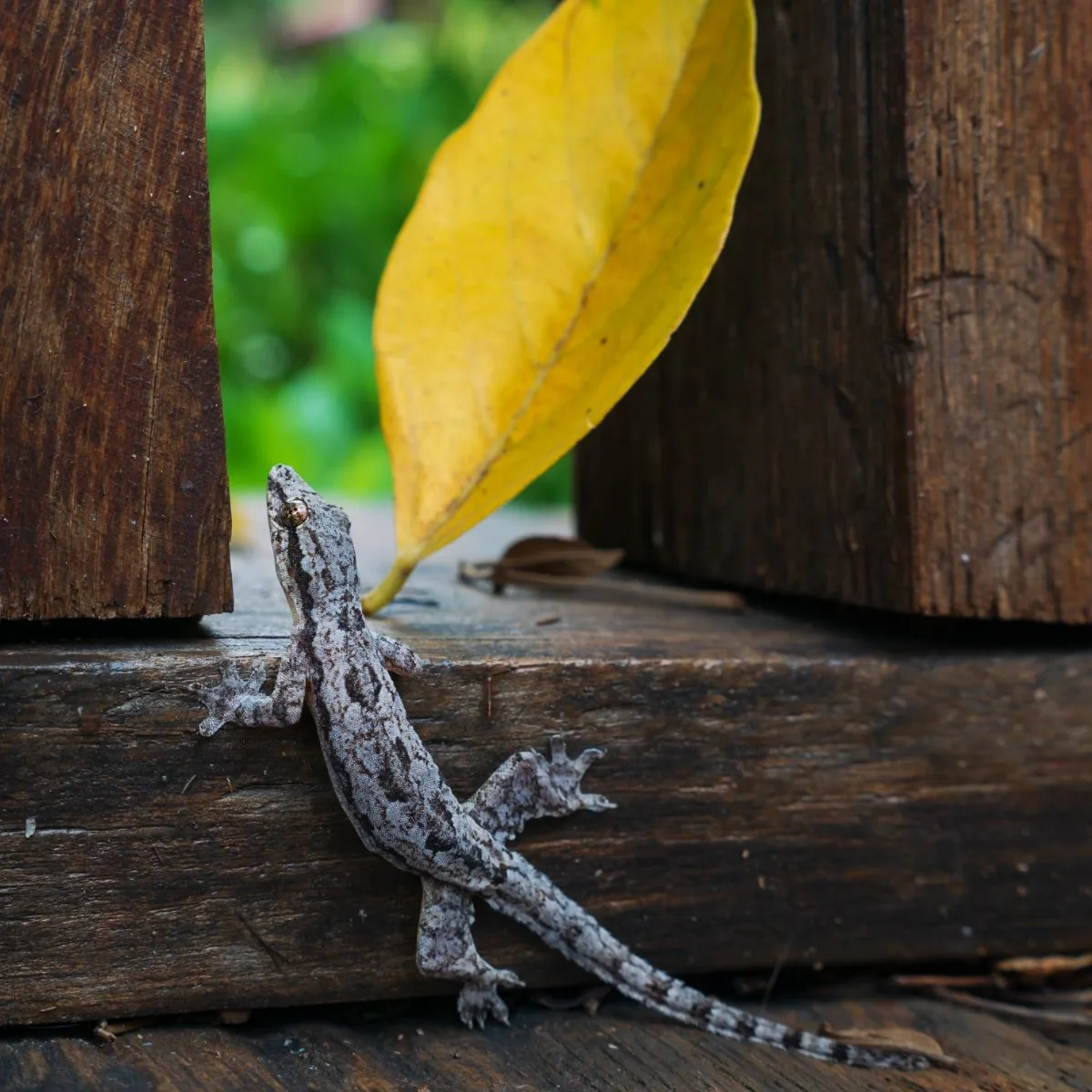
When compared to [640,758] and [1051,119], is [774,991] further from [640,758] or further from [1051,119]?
[1051,119]

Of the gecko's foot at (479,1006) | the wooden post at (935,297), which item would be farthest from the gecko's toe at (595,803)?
the wooden post at (935,297)

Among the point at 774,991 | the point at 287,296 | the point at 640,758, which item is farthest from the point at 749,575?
the point at 287,296

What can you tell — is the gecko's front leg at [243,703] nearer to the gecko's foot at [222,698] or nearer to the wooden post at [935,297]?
the gecko's foot at [222,698]

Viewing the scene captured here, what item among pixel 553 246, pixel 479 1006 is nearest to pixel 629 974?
pixel 479 1006

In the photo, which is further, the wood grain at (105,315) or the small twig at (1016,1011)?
the small twig at (1016,1011)

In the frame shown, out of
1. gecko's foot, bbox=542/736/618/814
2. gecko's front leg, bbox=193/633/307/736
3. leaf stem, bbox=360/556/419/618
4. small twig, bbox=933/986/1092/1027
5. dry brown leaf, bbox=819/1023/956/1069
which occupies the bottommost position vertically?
small twig, bbox=933/986/1092/1027

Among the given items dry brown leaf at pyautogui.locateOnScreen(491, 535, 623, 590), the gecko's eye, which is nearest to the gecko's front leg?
the gecko's eye

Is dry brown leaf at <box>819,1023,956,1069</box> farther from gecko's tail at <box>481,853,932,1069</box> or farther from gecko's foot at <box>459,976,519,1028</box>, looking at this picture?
gecko's foot at <box>459,976,519,1028</box>
